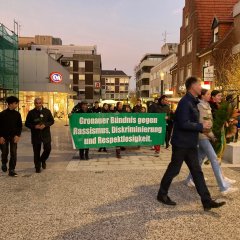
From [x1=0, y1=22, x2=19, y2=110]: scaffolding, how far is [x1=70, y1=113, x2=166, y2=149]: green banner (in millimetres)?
13193

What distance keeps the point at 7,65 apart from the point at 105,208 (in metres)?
22.6

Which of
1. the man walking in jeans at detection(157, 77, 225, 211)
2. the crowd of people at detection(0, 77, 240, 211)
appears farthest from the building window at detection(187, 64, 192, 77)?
the man walking in jeans at detection(157, 77, 225, 211)

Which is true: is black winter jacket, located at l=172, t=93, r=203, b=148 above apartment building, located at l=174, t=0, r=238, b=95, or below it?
below

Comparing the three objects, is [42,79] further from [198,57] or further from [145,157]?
[145,157]

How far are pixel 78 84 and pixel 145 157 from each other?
235 ft

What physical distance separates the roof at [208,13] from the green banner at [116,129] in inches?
841

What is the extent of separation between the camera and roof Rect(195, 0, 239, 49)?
2969 centimetres

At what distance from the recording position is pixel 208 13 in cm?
3038

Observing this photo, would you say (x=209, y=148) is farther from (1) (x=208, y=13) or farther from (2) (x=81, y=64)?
(2) (x=81, y=64)

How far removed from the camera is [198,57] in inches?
1176

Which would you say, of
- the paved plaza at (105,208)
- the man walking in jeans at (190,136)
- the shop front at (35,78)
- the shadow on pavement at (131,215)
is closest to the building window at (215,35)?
the shop front at (35,78)

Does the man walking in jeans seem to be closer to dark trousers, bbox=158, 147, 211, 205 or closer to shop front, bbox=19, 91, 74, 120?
dark trousers, bbox=158, 147, 211, 205

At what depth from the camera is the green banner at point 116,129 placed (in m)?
9.90

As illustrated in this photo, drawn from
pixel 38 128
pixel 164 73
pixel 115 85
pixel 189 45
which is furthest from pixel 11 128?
pixel 115 85
